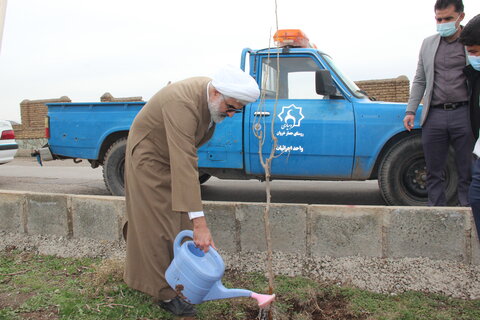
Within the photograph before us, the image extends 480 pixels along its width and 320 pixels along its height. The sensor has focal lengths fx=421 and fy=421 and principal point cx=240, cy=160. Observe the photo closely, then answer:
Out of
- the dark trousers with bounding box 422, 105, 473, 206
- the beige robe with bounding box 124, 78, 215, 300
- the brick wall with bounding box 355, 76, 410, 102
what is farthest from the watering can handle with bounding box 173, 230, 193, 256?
the brick wall with bounding box 355, 76, 410, 102

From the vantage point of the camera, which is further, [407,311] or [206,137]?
[206,137]

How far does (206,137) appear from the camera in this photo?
2963 millimetres

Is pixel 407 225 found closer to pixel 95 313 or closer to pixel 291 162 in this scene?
pixel 291 162

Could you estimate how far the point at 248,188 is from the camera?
6.68 m

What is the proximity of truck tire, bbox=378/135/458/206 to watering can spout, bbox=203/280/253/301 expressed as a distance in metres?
2.61

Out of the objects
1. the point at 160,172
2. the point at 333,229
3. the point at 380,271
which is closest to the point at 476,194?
the point at 380,271

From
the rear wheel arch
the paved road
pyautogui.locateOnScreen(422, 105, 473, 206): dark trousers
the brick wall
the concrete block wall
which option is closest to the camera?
the concrete block wall

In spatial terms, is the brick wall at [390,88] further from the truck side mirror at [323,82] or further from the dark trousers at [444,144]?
the dark trousers at [444,144]

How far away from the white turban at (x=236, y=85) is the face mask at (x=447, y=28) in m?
2.10

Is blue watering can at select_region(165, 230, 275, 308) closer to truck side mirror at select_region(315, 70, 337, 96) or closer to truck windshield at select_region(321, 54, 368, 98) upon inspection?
truck side mirror at select_region(315, 70, 337, 96)

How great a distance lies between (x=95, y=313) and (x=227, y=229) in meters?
1.25

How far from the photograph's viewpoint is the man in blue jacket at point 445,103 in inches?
141

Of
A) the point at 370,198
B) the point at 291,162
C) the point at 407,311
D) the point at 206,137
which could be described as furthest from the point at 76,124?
the point at 407,311

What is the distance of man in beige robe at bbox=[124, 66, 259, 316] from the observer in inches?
101
